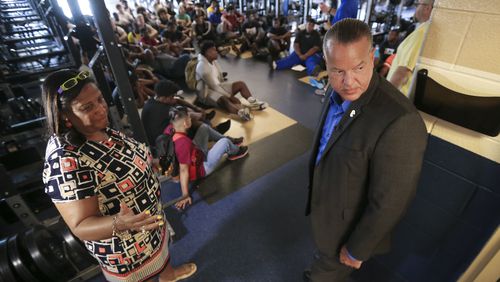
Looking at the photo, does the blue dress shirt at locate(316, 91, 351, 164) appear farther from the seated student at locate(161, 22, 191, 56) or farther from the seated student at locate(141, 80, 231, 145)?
the seated student at locate(161, 22, 191, 56)

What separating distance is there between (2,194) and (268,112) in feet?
11.1

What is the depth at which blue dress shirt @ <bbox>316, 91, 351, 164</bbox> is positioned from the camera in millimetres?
1129

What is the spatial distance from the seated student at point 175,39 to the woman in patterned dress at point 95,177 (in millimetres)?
6399

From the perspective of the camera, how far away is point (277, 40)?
22.9 ft

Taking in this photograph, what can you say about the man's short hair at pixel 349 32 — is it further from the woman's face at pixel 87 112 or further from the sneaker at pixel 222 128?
the sneaker at pixel 222 128

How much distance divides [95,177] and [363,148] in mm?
1080

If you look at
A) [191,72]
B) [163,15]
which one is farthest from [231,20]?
[191,72]

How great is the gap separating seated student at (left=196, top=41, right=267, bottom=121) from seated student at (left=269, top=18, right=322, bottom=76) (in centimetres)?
209

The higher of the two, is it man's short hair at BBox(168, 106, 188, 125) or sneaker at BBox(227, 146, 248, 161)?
man's short hair at BBox(168, 106, 188, 125)

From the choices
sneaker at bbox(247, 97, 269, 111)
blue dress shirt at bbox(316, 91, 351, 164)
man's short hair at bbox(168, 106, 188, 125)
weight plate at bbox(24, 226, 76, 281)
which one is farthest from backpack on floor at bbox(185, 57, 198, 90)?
blue dress shirt at bbox(316, 91, 351, 164)

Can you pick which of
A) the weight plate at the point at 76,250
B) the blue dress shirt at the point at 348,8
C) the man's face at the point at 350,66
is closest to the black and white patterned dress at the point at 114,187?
the weight plate at the point at 76,250

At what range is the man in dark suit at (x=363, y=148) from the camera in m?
0.91

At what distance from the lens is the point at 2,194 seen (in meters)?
1.76

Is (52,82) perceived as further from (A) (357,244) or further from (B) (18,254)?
(A) (357,244)
